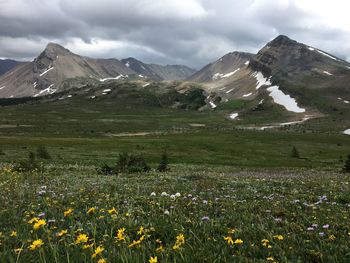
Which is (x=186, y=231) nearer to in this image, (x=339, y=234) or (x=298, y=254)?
(x=298, y=254)

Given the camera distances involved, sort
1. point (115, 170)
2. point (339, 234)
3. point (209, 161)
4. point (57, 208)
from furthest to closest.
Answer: point (209, 161) → point (115, 170) → point (57, 208) → point (339, 234)

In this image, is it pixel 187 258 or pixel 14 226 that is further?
pixel 14 226

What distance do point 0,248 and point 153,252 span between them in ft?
8.68

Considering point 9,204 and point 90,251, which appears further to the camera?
point 9,204

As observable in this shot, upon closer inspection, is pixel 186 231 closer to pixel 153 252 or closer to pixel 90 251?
pixel 153 252

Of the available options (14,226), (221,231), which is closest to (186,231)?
(221,231)

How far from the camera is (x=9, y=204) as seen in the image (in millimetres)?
11180

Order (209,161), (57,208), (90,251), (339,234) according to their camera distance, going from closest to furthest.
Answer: (90,251)
(339,234)
(57,208)
(209,161)

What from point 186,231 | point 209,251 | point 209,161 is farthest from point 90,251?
point 209,161

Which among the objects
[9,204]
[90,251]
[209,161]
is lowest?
[209,161]

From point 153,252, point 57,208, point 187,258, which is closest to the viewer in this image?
point 187,258

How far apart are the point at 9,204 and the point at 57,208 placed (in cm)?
160

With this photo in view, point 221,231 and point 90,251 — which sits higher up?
point 90,251

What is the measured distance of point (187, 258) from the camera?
18.6 feet
